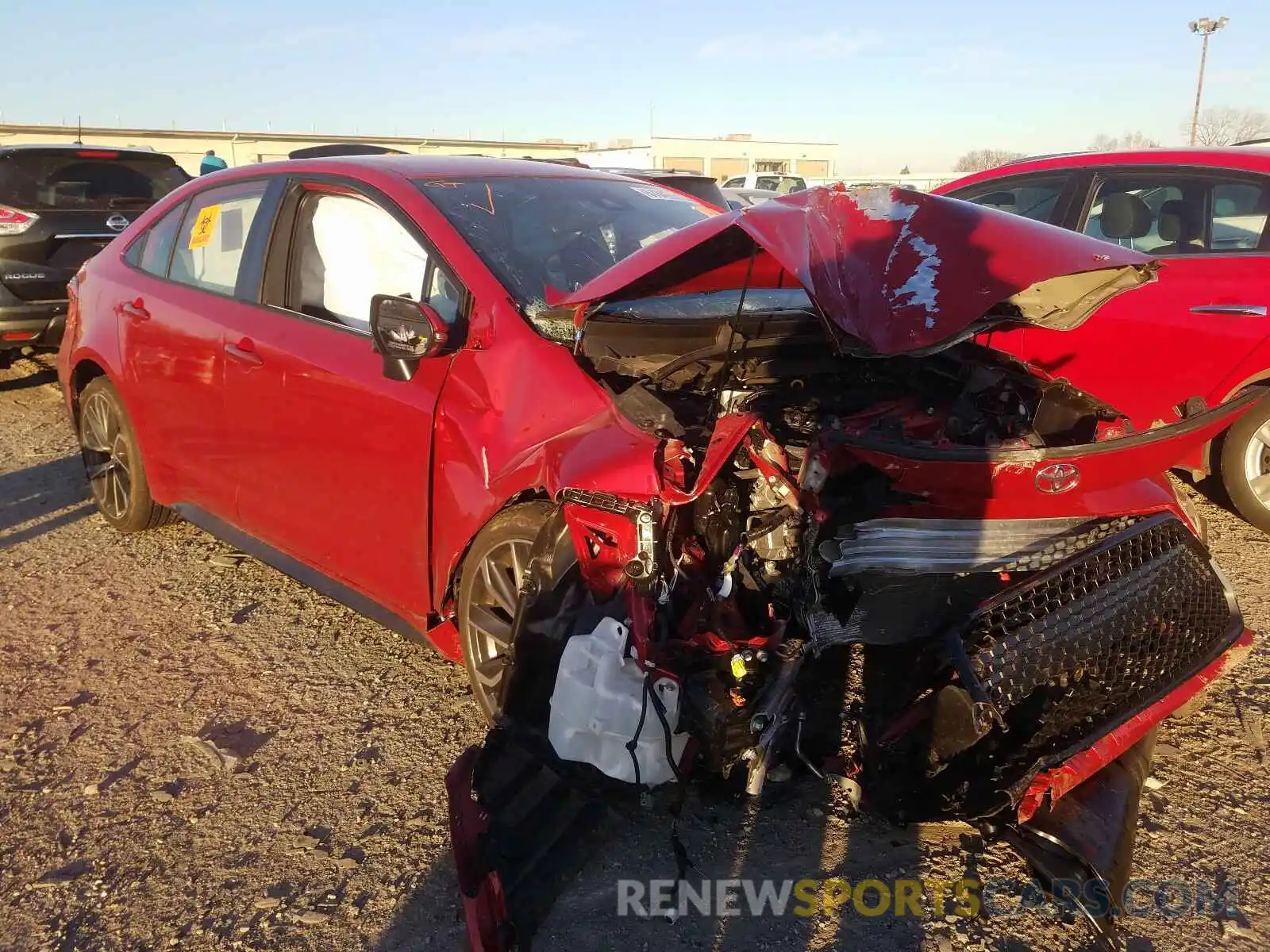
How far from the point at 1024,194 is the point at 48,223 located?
23.1 feet

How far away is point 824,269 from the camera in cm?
244

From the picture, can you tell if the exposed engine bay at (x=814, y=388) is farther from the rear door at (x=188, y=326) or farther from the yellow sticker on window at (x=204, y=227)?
the yellow sticker on window at (x=204, y=227)

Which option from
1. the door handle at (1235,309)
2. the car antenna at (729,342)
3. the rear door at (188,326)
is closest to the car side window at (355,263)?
the rear door at (188,326)

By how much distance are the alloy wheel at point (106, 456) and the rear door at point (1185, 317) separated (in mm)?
4218

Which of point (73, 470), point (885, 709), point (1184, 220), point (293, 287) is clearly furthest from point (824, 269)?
point (73, 470)

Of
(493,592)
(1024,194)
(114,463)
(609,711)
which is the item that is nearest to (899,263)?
(609,711)

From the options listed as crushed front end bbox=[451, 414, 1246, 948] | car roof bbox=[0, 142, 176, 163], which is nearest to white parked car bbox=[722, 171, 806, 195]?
car roof bbox=[0, 142, 176, 163]

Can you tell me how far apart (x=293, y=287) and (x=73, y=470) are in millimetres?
3294

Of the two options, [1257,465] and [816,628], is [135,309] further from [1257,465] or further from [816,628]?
[1257,465]

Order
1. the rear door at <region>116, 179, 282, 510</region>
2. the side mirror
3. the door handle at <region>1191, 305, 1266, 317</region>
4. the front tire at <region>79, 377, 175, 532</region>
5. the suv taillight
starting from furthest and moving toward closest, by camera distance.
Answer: the suv taillight
the front tire at <region>79, 377, 175, 532</region>
the door handle at <region>1191, 305, 1266, 317</region>
the rear door at <region>116, 179, 282, 510</region>
the side mirror

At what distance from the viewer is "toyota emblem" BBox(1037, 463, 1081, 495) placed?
2385mm

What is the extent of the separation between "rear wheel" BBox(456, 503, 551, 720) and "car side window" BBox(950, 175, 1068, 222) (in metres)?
3.94

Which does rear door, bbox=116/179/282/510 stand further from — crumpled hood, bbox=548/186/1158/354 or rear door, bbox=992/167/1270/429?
rear door, bbox=992/167/1270/429

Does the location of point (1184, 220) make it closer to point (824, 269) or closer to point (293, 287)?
point (824, 269)
